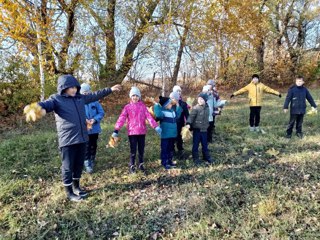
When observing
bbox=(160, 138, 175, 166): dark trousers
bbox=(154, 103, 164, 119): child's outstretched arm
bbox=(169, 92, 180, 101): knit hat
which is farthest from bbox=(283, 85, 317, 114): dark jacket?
bbox=(154, 103, 164, 119): child's outstretched arm

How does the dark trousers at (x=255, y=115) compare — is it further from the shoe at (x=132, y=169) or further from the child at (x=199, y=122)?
the shoe at (x=132, y=169)

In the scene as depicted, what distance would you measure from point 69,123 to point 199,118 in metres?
2.71

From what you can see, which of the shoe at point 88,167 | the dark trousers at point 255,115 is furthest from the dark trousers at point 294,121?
the shoe at point 88,167

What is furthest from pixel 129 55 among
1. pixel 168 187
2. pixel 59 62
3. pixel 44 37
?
pixel 168 187

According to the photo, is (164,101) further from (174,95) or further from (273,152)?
(273,152)

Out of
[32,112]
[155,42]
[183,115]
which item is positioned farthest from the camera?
[155,42]

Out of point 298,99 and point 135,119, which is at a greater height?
point 298,99

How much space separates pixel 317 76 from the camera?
20.9 m

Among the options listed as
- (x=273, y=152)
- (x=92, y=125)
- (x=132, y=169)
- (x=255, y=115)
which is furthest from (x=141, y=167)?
(x=255, y=115)

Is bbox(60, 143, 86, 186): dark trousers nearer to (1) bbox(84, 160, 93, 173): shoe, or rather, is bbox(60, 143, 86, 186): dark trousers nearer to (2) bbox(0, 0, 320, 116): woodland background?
(1) bbox(84, 160, 93, 173): shoe

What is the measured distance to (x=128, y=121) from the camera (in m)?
5.28

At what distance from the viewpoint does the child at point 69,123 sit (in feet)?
13.7

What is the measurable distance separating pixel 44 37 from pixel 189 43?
751cm

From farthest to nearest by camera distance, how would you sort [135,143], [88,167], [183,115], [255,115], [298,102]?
[255,115]
[298,102]
[183,115]
[88,167]
[135,143]
